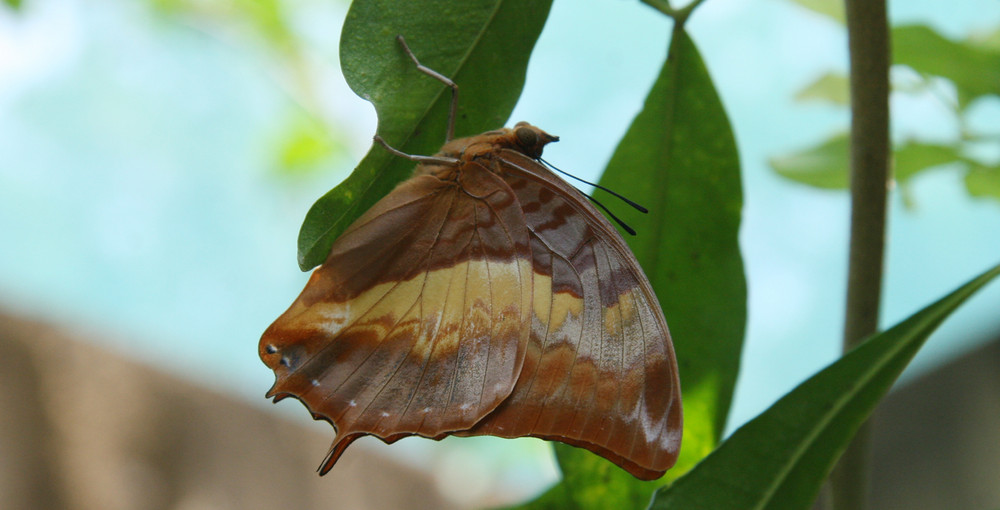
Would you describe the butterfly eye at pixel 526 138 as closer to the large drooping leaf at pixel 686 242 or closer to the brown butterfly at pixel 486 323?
the brown butterfly at pixel 486 323

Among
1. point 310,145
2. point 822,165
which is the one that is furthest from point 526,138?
point 310,145

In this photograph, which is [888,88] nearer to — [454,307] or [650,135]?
[650,135]

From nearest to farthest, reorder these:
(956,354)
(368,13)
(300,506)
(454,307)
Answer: (368,13) < (454,307) < (956,354) < (300,506)

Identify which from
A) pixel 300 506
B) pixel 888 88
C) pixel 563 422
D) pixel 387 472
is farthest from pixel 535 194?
pixel 387 472

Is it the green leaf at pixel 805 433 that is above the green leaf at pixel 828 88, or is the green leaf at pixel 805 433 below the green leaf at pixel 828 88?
below

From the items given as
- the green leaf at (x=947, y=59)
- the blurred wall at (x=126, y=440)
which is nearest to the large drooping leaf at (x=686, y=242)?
the green leaf at (x=947, y=59)

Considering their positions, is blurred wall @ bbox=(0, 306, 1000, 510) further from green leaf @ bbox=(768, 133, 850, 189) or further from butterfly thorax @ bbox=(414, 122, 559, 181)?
butterfly thorax @ bbox=(414, 122, 559, 181)

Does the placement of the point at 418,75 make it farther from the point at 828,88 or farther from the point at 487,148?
the point at 828,88
